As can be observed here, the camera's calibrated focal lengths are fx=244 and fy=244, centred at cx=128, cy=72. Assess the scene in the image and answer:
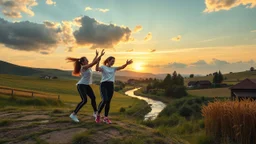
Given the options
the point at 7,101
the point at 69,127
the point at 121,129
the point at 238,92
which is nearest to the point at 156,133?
the point at 121,129

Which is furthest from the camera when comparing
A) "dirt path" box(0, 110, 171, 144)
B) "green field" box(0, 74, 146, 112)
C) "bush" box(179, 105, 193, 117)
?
"green field" box(0, 74, 146, 112)

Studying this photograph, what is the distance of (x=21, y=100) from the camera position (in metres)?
26.6

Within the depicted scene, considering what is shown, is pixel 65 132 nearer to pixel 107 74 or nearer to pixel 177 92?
pixel 107 74

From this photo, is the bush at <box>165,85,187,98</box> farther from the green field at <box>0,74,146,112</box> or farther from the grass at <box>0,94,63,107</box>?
the grass at <box>0,94,63,107</box>

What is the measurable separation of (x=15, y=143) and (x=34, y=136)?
1.69 ft

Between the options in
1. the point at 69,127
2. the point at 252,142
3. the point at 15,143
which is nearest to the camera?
the point at 15,143

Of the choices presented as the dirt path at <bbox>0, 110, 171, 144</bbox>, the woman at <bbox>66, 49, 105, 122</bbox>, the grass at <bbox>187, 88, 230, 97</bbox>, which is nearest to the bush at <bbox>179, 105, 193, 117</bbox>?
the grass at <bbox>187, 88, 230, 97</bbox>

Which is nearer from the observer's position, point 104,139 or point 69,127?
point 104,139

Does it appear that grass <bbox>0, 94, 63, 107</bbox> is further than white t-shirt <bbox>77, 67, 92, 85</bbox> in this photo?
Yes

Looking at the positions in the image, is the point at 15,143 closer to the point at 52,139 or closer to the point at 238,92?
the point at 52,139

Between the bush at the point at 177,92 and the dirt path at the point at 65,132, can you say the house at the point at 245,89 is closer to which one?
the bush at the point at 177,92

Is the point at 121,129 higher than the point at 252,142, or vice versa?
the point at 121,129

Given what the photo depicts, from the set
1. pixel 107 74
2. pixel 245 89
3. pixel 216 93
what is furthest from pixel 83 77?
pixel 216 93

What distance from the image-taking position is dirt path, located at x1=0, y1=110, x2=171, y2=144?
6.82m
